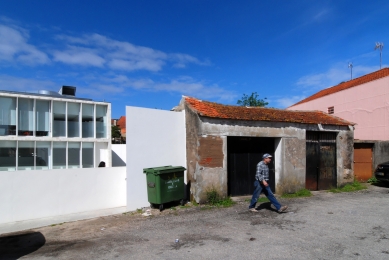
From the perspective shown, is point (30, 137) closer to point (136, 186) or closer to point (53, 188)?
point (53, 188)

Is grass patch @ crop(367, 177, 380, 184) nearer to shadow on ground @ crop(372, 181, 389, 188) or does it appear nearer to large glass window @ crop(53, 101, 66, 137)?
shadow on ground @ crop(372, 181, 389, 188)

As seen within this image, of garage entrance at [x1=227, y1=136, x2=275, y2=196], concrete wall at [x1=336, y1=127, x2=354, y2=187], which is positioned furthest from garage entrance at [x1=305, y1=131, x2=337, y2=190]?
garage entrance at [x1=227, y1=136, x2=275, y2=196]

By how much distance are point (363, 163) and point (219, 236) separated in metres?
10.2

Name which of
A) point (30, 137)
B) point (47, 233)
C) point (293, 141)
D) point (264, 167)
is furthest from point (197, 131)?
point (30, 137)

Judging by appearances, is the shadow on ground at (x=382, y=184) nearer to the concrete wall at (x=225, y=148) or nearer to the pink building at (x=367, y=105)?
the pink building at (x=367, y=105)

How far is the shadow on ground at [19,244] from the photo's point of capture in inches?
183

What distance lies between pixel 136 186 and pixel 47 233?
2.48 metres

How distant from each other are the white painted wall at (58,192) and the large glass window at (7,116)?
123 inches

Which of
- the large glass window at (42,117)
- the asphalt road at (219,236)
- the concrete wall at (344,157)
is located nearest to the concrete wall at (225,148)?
the asphalt road at (219,236)

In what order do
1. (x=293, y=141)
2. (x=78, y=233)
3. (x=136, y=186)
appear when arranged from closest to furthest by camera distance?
(x=78, y=233) → (x=136, y=186) → (x=293, y=141)

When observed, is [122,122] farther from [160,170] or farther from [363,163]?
[160,170]

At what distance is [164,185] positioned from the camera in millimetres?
7266

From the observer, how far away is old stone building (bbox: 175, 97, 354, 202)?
7941 mm

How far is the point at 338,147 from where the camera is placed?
10.4m
